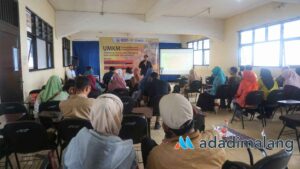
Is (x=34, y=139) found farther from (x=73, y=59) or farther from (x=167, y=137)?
(x=73, y=59)

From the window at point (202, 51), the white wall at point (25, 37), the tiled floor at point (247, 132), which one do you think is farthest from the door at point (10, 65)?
the window at point (202, 51)

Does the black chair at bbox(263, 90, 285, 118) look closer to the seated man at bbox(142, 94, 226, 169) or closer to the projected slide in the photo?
the seated man at bbox(142, 94, 226, 169)

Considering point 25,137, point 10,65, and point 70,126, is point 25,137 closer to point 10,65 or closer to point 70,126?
point 70,126

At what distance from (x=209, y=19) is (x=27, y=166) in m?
8.17

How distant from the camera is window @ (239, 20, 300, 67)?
6.43 meters

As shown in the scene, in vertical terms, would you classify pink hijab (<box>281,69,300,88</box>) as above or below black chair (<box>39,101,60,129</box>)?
above

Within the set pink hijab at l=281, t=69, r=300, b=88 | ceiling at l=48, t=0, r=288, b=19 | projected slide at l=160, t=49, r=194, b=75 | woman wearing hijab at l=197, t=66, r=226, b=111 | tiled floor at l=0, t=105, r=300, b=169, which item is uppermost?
ceiling at l=48, t=0, r=288, b=19

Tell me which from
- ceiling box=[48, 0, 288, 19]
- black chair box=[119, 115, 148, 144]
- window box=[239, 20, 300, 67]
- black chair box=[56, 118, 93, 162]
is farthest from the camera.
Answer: ceiling box=[48, 0, 288, 19]

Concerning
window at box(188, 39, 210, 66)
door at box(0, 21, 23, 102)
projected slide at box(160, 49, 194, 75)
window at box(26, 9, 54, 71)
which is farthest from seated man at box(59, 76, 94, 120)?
window at box(188, 39, 210, 66)

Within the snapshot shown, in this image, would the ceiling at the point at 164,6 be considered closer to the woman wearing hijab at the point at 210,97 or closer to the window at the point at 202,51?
the woman wearing hijab at the point at 210,97

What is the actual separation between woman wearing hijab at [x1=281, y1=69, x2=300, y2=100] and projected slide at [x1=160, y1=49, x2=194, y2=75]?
5468 mm

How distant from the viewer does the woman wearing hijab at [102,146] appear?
1336 mm

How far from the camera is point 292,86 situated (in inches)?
190

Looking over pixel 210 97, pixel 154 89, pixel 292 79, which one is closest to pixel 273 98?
pixel 292 79
